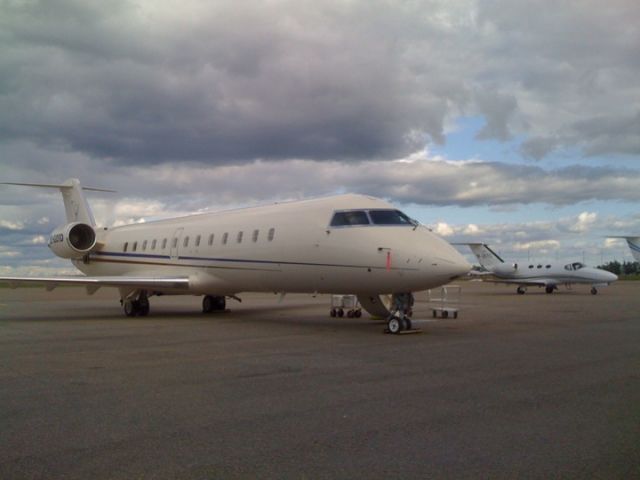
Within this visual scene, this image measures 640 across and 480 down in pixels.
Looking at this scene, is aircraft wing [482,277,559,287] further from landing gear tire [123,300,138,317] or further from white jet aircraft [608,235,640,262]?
landing gear tire [123,300,138,317]

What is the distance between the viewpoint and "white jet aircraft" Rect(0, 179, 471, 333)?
12.2 m

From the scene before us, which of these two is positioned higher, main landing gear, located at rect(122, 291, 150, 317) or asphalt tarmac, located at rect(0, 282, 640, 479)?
main landing gear, located at rect(122, 291, 150, 317)

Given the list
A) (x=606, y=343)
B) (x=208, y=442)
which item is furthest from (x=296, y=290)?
(x=208, y=442)

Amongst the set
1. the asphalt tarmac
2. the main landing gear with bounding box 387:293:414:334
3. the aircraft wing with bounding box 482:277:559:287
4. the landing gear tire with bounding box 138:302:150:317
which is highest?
the aircraft wing with bounding box 482:277:559:287

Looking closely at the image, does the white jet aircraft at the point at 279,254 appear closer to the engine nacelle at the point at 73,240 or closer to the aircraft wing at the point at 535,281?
the engine nacelle at the point at 73,240

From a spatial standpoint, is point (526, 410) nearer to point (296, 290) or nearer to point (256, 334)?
point (256, 334)

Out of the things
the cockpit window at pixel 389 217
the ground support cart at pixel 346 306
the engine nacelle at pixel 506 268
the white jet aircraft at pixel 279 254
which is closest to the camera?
the white jet aircraft at pixel 279 254

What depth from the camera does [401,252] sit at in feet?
39.6

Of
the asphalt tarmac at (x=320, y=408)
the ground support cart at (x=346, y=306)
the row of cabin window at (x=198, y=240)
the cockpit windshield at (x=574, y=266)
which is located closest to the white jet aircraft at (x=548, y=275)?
the cockpit windshield at (x=574, y=266)

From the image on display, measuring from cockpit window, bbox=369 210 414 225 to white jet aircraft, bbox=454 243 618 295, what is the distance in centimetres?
3086

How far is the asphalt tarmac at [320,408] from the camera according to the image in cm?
417

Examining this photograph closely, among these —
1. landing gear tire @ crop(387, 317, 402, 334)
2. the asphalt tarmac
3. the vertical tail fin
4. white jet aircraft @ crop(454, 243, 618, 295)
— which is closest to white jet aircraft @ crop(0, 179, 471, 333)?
landing gear tire @ crop(387, 317, 402, 334)

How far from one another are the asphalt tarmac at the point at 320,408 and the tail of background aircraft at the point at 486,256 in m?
Result: 38.4

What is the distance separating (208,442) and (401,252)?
7.96 metres
